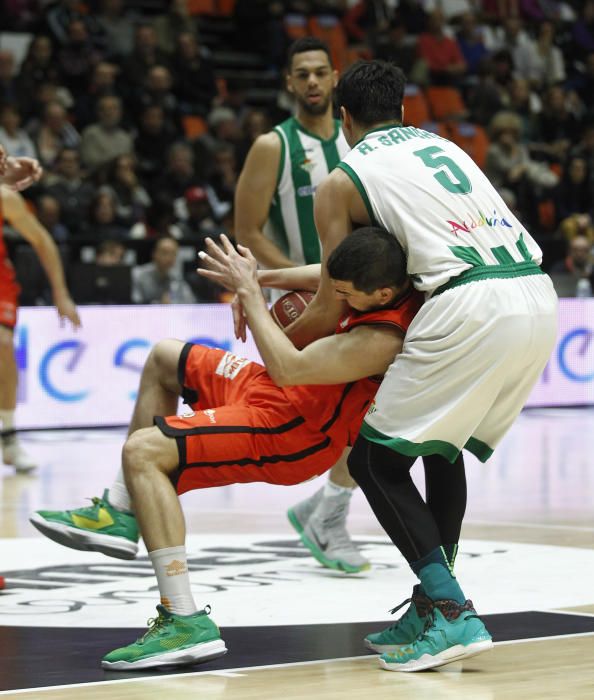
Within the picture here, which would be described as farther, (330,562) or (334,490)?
(334,490)

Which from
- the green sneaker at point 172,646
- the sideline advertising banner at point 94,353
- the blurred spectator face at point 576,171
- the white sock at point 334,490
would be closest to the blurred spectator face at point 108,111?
the sideline advertising banner at point 94,353

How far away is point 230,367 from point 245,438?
0.40 meters

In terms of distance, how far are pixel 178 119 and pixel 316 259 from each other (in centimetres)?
A: 934

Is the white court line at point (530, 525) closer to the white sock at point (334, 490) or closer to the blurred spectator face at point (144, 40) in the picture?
the white sock at point (334, 490)

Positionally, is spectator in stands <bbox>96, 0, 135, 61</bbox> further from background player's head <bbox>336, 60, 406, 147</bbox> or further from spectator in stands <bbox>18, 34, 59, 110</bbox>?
background player's head <bbox>336, 60, 406, 147</bbox>

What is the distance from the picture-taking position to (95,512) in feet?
15.6

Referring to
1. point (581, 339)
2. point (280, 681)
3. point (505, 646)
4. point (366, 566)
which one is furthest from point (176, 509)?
point (581, 339)

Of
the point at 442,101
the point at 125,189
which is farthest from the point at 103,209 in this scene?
the point at 442,101

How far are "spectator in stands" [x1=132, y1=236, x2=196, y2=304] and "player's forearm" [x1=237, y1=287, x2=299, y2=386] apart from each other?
24.4 feet

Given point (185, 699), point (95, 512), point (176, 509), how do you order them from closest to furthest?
point (185, 699) < point (176, 509) < point (95, 512)

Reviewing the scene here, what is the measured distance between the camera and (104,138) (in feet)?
45.3

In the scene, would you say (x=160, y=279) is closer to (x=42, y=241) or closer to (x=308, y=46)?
(x=42, y=241)

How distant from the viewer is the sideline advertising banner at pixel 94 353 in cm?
1080

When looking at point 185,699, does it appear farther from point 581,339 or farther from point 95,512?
point 581,339
